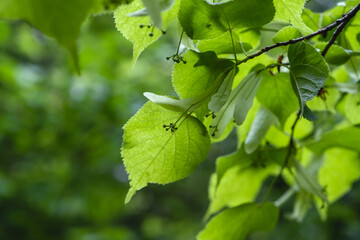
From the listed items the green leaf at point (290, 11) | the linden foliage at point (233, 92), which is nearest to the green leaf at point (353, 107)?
the linden foliage at point (233, 92)

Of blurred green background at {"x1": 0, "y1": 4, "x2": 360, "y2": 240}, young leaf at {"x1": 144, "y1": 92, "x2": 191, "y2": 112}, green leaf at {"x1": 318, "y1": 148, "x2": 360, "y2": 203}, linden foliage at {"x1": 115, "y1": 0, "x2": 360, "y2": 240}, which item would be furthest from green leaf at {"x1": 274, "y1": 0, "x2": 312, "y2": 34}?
blurred green background at {"x1": 0, "y1": 4, "x2": 360, "y2": 240}

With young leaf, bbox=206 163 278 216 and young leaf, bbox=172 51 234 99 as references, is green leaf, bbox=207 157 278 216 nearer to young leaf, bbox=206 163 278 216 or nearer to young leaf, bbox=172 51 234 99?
young leaf, bbox=206 163 278 216

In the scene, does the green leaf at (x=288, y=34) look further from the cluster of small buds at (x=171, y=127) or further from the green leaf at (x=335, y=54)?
the cluster of small buds at (x=171, y=127)

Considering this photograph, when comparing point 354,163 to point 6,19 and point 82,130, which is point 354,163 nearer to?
point 6,19

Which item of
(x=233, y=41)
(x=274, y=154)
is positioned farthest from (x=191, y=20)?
(x=274, y=154)

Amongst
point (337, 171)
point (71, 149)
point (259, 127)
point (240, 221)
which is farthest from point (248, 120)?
point (71, 149)
